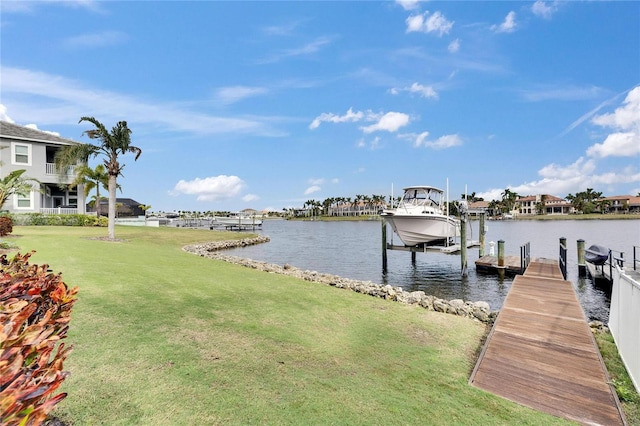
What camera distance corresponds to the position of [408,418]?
4.06m

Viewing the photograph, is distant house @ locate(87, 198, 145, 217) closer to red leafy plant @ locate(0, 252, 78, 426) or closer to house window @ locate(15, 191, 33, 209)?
house window @ locate(15, 191, 33, 209)

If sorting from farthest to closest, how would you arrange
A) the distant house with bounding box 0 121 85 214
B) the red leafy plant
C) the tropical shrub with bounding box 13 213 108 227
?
1. the tropical shrub with bounding box 13 213 108 227
2. the distant house with bounding box 0 121 85 214
3. the red leafy plant

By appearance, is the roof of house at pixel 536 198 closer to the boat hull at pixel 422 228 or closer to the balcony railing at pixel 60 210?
the boat hull at pixel 422 228

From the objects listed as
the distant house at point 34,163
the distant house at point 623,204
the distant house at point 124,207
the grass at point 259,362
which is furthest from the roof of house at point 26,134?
the distant house at point 623,204

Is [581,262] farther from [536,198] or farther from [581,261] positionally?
[536,198]

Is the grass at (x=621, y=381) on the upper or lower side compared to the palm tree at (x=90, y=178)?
lower

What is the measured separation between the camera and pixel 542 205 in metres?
140

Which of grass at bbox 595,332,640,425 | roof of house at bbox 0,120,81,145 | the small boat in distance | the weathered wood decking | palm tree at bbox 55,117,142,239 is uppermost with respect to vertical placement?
roof of house at bbox 0,120,81,145

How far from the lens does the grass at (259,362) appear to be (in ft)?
12.7

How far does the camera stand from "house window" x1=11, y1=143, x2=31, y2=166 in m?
26.1

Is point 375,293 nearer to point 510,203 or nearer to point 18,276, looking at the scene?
point 18,276

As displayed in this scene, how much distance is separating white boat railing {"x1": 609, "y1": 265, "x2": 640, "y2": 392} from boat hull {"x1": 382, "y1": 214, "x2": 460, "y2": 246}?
500 inches

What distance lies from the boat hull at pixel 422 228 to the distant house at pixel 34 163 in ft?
85.7

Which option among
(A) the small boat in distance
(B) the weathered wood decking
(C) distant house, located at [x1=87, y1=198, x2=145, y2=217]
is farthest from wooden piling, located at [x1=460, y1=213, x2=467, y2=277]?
(C) distant house, located at [x1=87, y1=198, x2=145, y2=217]
